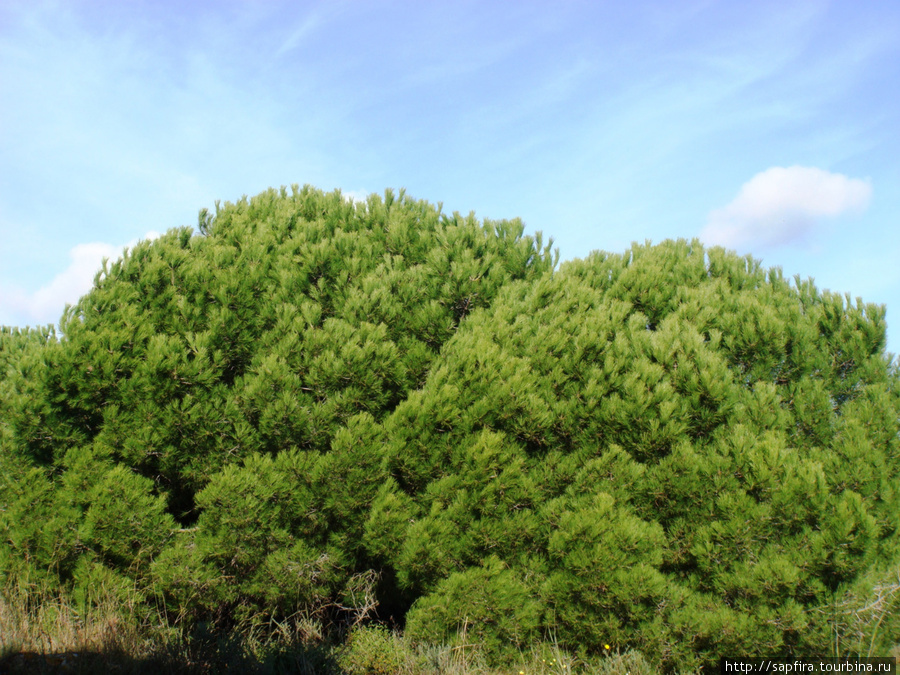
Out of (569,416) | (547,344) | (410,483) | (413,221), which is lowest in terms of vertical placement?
(410,483)

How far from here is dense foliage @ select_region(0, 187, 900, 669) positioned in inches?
195

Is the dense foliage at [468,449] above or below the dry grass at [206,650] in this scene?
above

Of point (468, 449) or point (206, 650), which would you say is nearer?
point (206, 650)

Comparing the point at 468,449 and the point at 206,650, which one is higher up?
the point at 468,449

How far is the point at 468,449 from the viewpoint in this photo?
212 inches

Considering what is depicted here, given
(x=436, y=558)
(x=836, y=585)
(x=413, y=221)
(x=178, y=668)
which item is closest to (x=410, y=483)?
(x=436, y=558)

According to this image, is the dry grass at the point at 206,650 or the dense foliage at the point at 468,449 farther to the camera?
the dense foliage at the point at 468,449

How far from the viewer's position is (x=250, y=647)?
518cm

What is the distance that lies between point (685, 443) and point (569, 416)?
1.02 meters

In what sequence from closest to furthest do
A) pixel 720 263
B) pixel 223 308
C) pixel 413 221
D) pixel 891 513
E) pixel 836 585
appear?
pixel 836 585
pixel 891 513
pixel 223 308
pixel 720 263
pixel 413 221

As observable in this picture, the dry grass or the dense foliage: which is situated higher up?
the dense foliage

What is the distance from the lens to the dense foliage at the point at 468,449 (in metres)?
4.96

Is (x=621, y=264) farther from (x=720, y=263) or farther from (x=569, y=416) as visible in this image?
(x=569, y=416)

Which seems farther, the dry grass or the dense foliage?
the dense foliage
